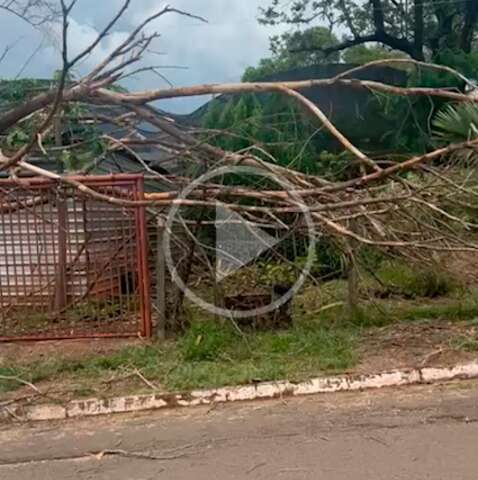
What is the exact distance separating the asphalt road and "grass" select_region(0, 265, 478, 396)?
1.48 ft

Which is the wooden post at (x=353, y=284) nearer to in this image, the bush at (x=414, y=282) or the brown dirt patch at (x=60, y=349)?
the bush at (x=414, y=282)

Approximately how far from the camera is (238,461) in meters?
3.89

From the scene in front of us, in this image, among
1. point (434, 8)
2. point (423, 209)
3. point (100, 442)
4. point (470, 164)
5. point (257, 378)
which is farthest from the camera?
point (434, 8)

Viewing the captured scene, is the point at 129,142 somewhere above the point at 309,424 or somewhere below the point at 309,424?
above

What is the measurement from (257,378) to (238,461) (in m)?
1.40

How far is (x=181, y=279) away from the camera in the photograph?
6.64m

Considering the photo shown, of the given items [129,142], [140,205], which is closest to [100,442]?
[140,205]

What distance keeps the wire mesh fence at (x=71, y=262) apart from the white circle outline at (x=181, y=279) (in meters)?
0.36

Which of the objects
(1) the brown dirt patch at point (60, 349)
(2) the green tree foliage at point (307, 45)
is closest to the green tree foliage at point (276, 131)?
(1) the brown dirt patch at point (60, 349)

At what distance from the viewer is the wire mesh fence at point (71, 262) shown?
6.77 m

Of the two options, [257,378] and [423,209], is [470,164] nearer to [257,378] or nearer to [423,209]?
[423,209]

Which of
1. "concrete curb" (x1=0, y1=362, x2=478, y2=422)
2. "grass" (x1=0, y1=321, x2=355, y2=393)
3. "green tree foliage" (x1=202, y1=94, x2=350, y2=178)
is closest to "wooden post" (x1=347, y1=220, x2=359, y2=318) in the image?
"grass" (x1=0, y1=321, x2=355, y2=393)

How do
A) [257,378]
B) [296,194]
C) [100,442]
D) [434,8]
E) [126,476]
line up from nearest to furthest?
1. [126,476]
2. [100,442]
3. [257,378]
4. [296,194]
5. [434,8]
